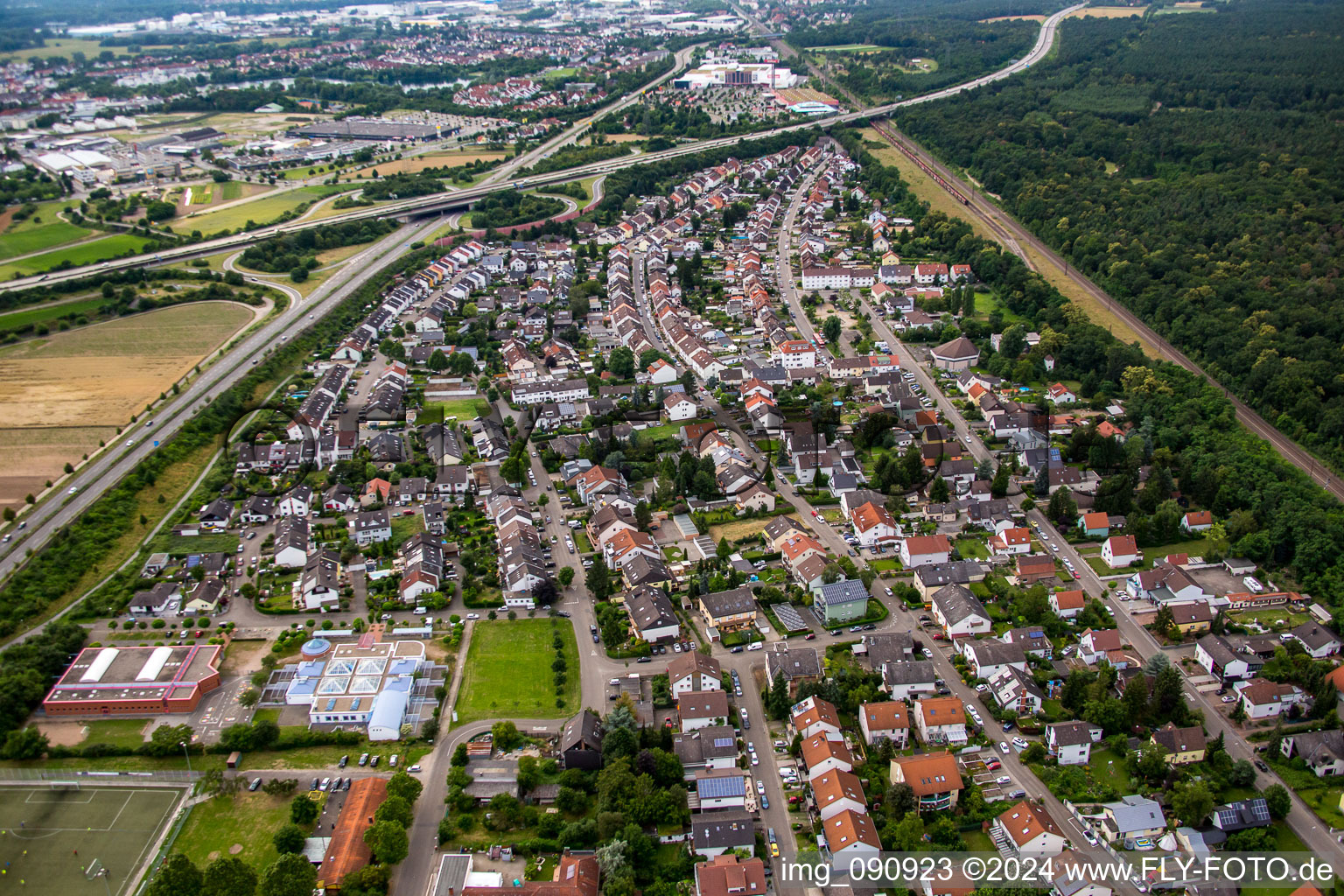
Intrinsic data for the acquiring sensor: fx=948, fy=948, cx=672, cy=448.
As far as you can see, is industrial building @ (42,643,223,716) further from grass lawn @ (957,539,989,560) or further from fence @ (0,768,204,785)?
grass lawn @ (957,539,989,560)

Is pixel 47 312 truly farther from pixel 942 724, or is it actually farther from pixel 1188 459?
pixel 1188 459

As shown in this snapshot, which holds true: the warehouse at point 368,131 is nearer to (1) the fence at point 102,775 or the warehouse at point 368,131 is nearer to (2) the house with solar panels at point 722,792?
(1) the fence at point 102,775

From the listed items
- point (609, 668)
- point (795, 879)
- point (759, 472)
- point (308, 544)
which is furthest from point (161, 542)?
point (795, 879)

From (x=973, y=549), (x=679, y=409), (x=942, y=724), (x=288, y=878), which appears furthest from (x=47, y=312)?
(x=942, y=724)

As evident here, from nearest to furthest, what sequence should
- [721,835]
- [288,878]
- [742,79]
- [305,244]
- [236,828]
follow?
[288,878] → [721,835] → [236,828] → [305,244] → [742,79]

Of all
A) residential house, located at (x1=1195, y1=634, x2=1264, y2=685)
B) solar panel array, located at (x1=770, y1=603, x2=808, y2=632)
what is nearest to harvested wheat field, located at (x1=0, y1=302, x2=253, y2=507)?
solar panel array, located at (x1=770, y1=603, x2=808, y2=632)

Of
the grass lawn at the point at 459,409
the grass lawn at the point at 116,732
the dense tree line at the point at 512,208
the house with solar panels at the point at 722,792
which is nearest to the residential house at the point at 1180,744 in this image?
the house with solar panels at the point at 722,792
